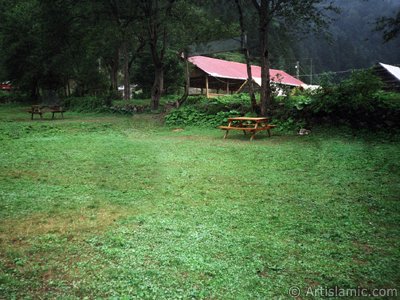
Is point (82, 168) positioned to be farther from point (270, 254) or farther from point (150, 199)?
point (270, 254)

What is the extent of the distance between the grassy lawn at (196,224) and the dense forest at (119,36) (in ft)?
29.1

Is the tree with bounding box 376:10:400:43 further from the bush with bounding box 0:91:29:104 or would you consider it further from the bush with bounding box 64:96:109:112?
the bush with bounding box 0:91:29:104

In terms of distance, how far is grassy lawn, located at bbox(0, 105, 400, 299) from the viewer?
2832 millimetres

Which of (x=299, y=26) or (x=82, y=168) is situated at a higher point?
(x=299, y=26)

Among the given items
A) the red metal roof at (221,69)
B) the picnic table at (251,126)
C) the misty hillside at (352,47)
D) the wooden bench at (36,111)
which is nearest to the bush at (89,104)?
the wooden bench at (36,111)

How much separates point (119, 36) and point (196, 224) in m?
17.4

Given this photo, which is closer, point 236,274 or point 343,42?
point 236,274

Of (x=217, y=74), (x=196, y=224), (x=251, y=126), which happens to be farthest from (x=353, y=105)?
(x=217, y=74)

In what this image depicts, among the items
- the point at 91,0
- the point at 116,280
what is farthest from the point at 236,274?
the point at 91,0

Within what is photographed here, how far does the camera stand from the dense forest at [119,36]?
1581 cm

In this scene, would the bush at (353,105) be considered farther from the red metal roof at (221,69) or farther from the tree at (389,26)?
the red metal roof at (221,69)

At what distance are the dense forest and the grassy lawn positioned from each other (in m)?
8.87

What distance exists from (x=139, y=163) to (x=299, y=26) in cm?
1074

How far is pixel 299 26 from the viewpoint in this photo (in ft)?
47.6
